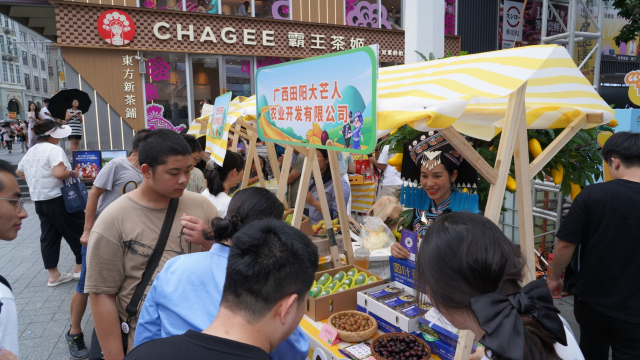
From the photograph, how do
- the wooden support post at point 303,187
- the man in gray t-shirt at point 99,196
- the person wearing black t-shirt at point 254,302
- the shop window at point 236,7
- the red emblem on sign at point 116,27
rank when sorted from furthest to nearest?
the shop window at point 236,7
the red emblem on sign at point 116,27
the man in gray t-shirt at point 99,196
the wooden support post at point 303,187
the person wearing black t-shirt at point 254,302

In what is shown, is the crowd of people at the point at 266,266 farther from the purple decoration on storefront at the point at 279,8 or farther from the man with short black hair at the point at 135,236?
the purple decoration on storefront at the point at 279,8

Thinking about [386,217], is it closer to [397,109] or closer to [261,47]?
[397,109]

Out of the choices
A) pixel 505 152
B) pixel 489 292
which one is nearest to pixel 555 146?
pixel 505 152

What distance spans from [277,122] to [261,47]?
997cm

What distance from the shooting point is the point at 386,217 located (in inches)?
182

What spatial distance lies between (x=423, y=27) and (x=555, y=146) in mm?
4242

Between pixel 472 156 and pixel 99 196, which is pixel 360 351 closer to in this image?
pixel 472 156

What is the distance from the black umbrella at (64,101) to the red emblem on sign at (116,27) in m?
2.25

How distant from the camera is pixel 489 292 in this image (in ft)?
3.85

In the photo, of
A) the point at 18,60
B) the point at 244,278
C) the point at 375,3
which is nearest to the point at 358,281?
the point at 244,278

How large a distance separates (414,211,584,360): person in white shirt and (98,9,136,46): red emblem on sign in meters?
11.5

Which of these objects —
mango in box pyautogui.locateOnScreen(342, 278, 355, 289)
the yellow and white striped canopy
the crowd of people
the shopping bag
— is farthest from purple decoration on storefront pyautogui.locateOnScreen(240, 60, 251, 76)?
mango in box pyautogui.locateOnScreen(342, 278, 355, 289)

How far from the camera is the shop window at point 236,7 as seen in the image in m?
11.7

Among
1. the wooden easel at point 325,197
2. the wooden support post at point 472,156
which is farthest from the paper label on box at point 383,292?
the wooden support post at point 472,156
